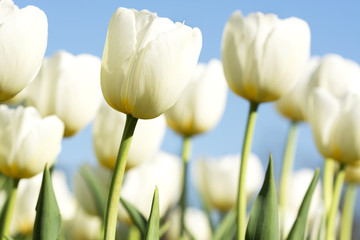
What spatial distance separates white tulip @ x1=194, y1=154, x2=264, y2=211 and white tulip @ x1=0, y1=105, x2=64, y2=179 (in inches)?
39.2

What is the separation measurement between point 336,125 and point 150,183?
55 centimetres

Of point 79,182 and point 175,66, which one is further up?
point 175,66

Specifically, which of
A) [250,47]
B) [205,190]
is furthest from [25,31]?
[205,190]

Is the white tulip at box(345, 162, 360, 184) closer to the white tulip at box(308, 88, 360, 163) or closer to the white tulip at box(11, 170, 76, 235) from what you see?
the white tulip at box(308, 88, 360, 163)

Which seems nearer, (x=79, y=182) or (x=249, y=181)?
(x=79, y=182)

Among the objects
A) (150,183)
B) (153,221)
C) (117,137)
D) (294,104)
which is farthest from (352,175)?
(153,221)

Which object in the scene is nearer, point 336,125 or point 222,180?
point 336,125

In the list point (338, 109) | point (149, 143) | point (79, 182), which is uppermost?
point (338, 109)

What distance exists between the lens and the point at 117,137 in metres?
1.08

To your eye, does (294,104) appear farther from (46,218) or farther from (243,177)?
(46,218)

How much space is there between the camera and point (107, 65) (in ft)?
2.03

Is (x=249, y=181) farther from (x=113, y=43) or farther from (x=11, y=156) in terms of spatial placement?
(x=113, y=43)

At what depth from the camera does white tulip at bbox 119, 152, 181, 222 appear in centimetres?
141

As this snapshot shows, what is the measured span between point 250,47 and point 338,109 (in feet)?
0.77
